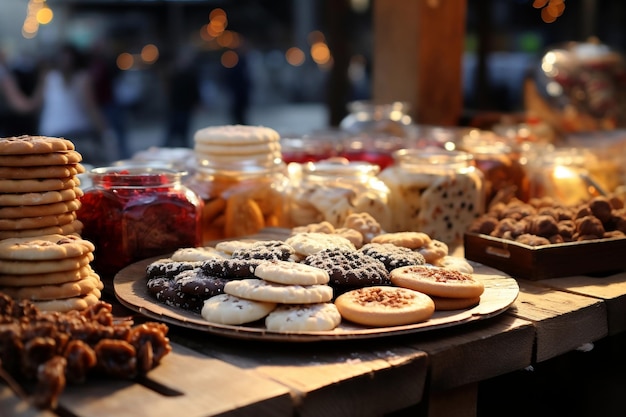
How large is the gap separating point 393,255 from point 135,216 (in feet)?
2.38

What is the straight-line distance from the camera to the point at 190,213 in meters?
2.30

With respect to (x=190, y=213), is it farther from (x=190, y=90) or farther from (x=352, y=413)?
(x=190, y=90)

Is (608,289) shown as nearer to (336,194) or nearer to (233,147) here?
(336,194)

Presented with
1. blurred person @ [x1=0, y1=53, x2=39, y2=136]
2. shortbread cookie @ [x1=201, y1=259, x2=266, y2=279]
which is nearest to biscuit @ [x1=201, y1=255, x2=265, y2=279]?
shortbread cookie @ [x1=201, y1=259, x2=266, y2=279]

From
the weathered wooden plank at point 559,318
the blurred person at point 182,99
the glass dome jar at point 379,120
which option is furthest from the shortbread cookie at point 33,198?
the blurred person at point 182,99

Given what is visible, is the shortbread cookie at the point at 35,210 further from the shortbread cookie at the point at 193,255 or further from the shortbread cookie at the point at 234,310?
the shortbread cookie at the point at 234,310

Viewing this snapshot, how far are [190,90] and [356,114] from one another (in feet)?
20.0

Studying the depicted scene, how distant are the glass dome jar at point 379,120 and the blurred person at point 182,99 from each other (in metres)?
5.90

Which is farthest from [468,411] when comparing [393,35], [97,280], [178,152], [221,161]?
[393,35]

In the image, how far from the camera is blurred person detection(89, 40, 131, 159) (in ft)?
29.2

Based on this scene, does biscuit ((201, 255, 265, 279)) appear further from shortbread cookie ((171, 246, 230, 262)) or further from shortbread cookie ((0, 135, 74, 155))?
shortbread cookie ((0, 135, 74, 155))

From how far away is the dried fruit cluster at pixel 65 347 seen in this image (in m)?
1.38

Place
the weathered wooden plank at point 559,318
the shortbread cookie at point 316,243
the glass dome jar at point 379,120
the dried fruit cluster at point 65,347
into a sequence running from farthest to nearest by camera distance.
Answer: the glass dome jar at point 379,120 < the shortbread cookie at point 316,243 < the weathered wooden plank at point 559,318 < the dried fruit cluster at point 65,347

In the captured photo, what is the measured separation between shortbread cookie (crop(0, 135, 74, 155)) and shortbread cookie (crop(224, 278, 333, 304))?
55 cm
